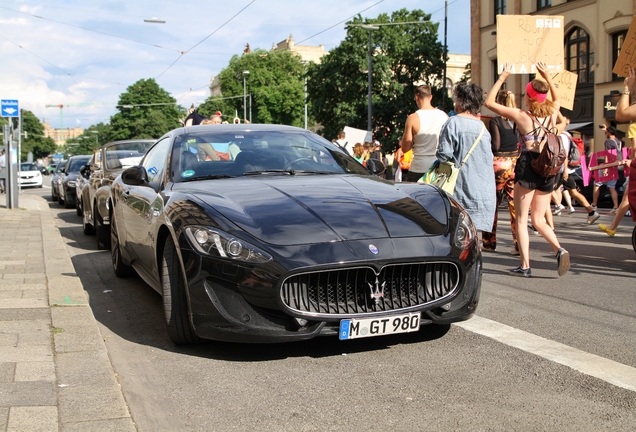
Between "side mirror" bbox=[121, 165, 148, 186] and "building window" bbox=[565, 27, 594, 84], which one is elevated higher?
"building window" bbox=[565, 27, 594, 84]

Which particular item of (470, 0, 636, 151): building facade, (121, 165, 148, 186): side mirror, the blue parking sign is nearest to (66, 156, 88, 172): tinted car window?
the blue parking sign

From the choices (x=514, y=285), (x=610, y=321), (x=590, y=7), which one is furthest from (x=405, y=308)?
(x=590, y=7)

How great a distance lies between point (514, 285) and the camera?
23.2 feet

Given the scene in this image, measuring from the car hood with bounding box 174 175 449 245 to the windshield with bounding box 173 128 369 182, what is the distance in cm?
30

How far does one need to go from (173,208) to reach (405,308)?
5.33ft

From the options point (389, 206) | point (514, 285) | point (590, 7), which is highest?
point (590, 7)

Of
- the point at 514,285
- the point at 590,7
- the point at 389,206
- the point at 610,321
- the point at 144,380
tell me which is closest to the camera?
the point at 144,380

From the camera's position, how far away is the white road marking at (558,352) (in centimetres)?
406

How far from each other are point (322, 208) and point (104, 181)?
22.0 ft

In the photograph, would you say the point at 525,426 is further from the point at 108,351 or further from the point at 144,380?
the point at 108,351

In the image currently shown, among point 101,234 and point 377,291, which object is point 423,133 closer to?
point 377,291

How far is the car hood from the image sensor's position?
14.5 ft

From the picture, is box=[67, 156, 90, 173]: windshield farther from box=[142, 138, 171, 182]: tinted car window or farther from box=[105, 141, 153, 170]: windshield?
box=[142, 138, 171, 182]: tinted car window

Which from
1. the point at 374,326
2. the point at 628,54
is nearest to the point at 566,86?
the point at 628,54
